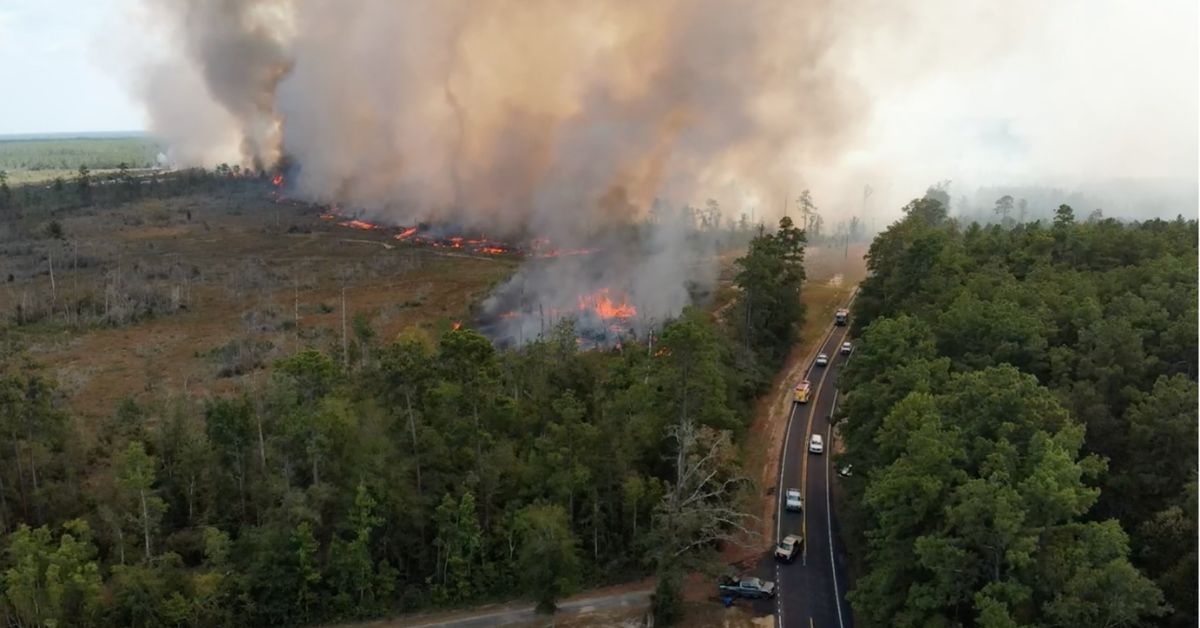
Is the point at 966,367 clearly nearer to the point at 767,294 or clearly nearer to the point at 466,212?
the point at 767,294

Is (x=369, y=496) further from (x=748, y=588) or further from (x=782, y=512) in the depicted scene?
(x=782, y=512)

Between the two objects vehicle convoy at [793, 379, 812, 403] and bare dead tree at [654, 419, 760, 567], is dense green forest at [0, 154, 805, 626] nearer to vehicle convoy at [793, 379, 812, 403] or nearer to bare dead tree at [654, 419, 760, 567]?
bare dead tree at [654, 419, 760, 567]

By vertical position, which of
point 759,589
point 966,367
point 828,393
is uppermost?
point 966,367

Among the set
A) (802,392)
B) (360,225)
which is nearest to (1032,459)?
(802,392)

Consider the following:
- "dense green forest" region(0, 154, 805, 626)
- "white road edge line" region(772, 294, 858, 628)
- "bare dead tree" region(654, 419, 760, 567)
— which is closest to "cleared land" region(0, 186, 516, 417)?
"dense green forest" region(0, 154, 805, 626)

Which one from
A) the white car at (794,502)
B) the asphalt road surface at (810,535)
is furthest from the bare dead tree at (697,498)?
the white car at (794,502)

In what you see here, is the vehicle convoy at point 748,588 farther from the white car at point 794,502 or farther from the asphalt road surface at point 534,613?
the white car at point 794,502

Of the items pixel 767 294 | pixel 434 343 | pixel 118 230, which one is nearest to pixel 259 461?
pixel 434 343
